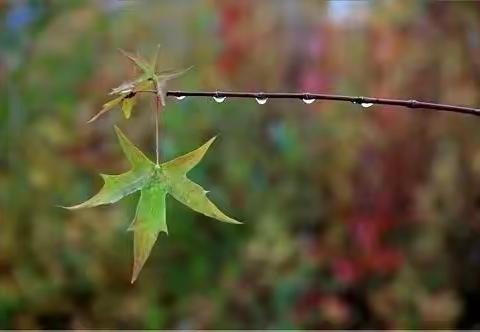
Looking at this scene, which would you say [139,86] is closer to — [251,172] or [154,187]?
[154,187]

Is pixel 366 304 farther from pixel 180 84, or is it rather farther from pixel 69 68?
pixel 69 68

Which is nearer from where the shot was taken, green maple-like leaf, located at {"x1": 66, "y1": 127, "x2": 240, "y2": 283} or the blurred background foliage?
green maple-like leaf, located at {"x1": 66, "y1": 127, "x2": 240, "y2": 283}

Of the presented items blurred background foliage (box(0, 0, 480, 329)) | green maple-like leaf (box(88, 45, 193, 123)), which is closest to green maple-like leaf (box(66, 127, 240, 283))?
green maple-like leaf (box(88, 45, 193, 123))

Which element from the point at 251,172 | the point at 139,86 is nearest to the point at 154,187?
the point at 139,86

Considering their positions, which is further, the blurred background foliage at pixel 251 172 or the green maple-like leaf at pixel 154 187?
the blurred background foliage at pixel 251 172

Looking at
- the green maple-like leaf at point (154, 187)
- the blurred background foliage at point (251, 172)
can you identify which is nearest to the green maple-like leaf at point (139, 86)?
the green maple-like leaf at point (154, 187)

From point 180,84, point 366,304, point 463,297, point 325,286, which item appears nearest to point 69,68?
point 180,84

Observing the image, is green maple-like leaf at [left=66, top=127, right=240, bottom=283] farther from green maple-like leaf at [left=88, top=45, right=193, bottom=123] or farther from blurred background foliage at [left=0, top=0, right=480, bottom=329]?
blurred background foliage at [left=0, top=0, right=480, bottom=329]

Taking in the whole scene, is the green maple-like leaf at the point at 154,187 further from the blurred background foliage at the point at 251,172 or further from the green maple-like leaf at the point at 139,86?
the blurred background foliage at the point at 251,172
